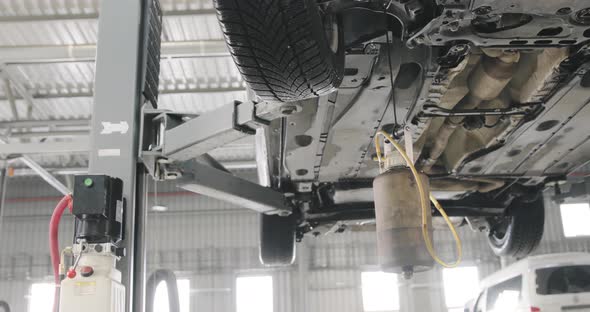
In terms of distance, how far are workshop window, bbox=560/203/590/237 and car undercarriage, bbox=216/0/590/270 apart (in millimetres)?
9541

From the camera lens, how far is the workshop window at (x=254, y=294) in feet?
42.9

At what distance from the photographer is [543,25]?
88.1 inches

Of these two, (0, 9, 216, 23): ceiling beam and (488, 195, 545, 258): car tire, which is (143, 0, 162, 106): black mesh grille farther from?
(0, 9, 216, 23): ceiling beam

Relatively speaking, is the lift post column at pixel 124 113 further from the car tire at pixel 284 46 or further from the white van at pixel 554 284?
the white van at pixel 554 284

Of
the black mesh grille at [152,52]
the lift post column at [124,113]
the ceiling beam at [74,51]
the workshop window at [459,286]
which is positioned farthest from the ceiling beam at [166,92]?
the workshop window at [459,286]

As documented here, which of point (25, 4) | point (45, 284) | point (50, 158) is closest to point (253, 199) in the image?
point (25, 4)

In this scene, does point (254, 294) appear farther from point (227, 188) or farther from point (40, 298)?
point (227, 188)

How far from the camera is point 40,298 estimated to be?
43.0 feet

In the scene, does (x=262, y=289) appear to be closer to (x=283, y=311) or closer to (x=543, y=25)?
(x=283, y=311)

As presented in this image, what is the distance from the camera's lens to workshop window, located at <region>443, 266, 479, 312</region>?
13055mm

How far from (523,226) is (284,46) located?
335 centimetres

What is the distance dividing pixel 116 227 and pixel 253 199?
1.25 metres

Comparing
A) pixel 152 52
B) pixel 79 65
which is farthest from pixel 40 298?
pixel 152 52

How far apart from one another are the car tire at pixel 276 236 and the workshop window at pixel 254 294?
339 inches
